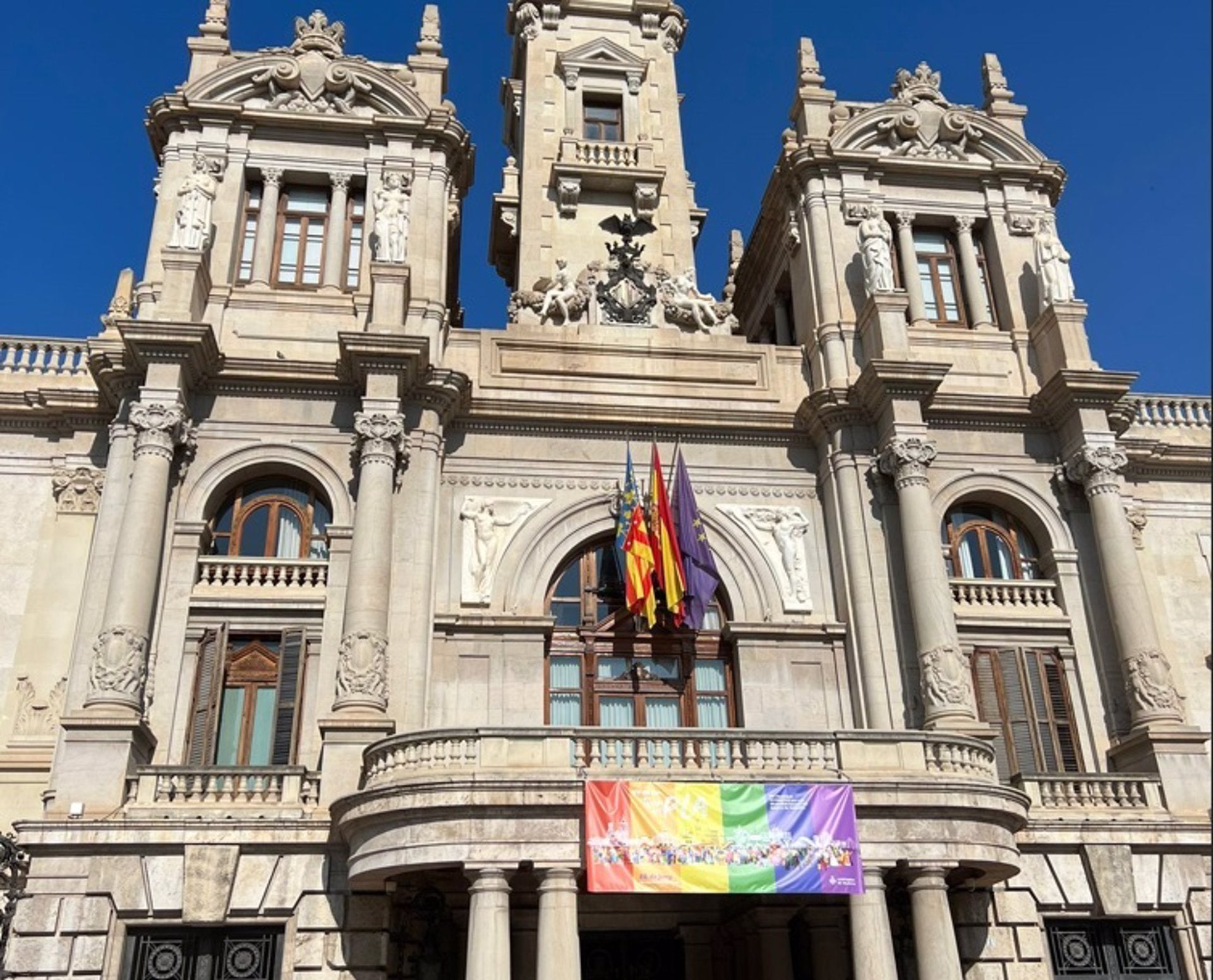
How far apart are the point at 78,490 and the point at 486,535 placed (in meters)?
8.74

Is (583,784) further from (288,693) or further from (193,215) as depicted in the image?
(193,215)

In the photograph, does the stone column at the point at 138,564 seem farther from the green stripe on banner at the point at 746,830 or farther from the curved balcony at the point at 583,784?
the green stripe on banner at the point at 746,830

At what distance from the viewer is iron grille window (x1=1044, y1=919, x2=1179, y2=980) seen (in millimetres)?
20344

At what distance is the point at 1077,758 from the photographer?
77.3 feet

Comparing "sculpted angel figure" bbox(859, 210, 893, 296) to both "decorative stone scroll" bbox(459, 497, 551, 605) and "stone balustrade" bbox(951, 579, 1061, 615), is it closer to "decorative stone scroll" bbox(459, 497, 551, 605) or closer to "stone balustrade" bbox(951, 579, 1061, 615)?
"stone balustrade" bbox(951, 579, 1061, 615)

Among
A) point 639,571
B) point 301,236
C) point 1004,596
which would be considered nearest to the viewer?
point 639,571

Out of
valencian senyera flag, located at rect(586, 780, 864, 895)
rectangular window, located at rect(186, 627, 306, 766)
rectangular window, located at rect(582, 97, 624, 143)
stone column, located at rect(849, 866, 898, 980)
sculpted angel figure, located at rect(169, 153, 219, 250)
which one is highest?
rectangular window, located at rect(582, 97, 624, 143)

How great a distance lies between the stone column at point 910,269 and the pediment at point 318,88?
11729 mm

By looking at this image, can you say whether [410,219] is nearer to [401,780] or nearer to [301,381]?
[301,381]

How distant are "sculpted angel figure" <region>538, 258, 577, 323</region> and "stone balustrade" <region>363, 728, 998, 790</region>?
11.8m

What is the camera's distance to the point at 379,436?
2314cm

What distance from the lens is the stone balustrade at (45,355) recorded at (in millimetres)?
A: 26906

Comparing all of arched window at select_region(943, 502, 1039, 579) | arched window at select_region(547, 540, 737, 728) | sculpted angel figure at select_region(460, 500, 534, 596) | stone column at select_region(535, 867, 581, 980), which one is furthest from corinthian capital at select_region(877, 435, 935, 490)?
stone column at select_region(535, 867, 581, 980)

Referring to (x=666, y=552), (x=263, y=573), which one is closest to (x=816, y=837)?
(x=666, y=552)
